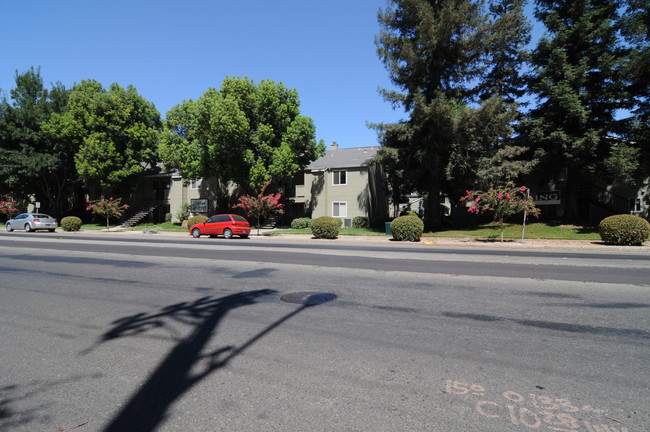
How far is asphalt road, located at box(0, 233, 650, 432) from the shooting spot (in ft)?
9.22

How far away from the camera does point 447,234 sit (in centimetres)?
2439

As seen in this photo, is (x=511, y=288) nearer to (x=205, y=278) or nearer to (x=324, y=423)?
(x=324, y=423)

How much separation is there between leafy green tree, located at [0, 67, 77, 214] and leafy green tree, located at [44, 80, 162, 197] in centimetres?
245

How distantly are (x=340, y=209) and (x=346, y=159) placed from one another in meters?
5.45

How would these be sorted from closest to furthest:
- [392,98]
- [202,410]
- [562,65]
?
[202,410] → [562,65] → [392,98]

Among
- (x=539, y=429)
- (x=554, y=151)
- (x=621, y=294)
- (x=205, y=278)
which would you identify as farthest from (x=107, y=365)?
(x=554, y=151)

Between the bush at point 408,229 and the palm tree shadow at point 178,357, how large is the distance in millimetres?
15892

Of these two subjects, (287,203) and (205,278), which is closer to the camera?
(205,278)

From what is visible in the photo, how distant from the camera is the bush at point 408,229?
21328 millimetres

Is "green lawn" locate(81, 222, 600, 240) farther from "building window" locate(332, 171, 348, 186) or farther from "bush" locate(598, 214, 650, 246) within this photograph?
"building window" locate(332, 171, 348, 186)

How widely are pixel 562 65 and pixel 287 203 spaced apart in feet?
79.3

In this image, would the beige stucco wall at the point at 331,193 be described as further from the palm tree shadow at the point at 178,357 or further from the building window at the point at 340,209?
the palm tree shadow at the point at 178,357

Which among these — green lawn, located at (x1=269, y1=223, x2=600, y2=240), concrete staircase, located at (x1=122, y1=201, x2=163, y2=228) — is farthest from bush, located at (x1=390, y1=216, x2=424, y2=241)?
concrete staircase, located at (x1=122, y1=201, x2=163, y2=228)

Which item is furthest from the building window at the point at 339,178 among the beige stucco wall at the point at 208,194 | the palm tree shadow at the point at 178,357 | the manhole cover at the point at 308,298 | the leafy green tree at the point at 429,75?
the palm tree shadow at the point at 178,357
